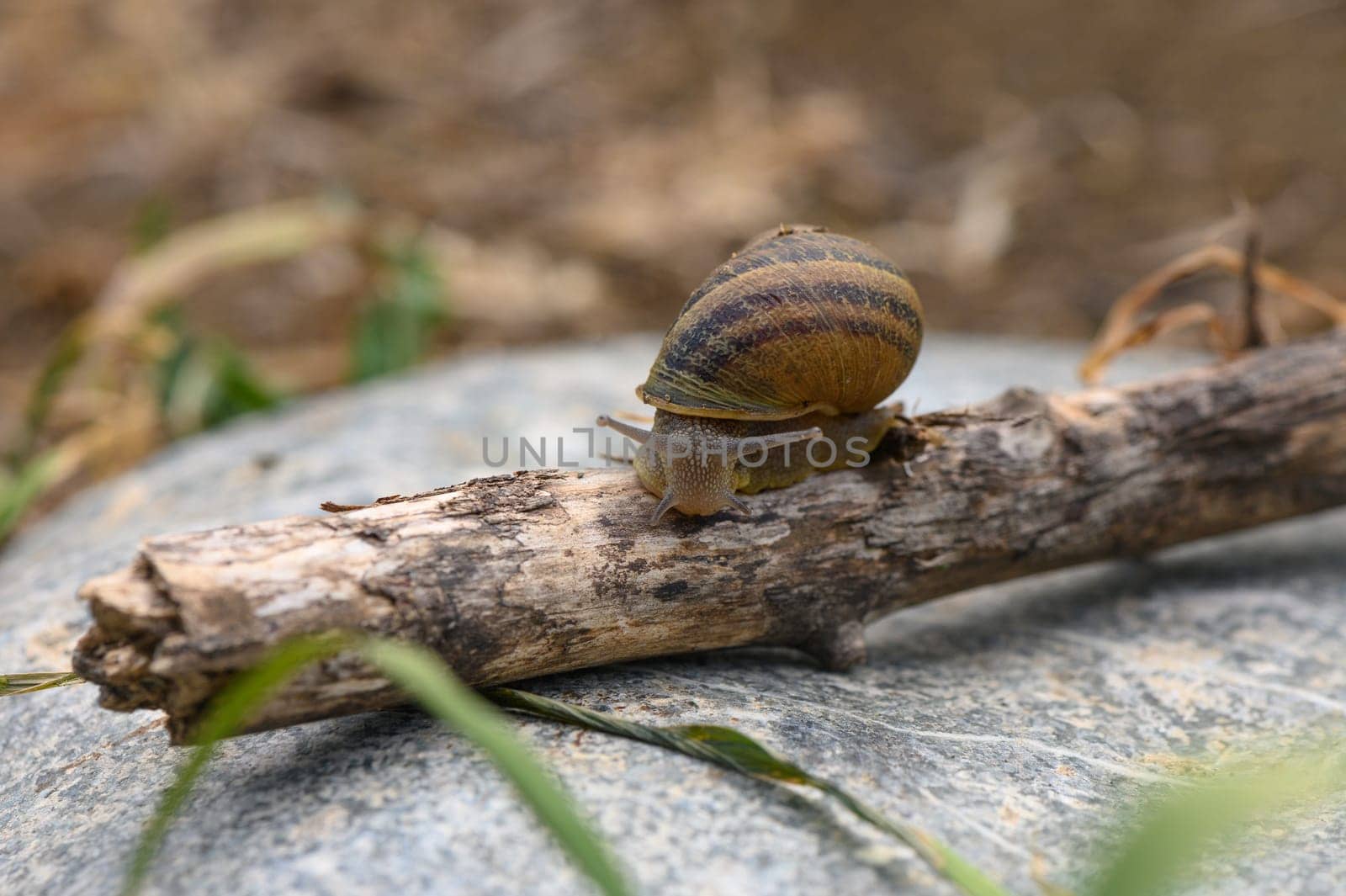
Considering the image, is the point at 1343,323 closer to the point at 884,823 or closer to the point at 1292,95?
the point at 884,823

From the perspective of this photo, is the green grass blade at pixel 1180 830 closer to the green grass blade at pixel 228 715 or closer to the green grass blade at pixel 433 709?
the green grass blade at pixel 433 709

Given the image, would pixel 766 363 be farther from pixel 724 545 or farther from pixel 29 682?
pixel 29 682

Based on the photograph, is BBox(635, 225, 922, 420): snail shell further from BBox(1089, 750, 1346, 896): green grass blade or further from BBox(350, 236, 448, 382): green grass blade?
BBox(350, 236, 448, 382): green grass blade

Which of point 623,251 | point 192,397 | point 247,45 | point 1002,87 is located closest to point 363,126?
point 247,45

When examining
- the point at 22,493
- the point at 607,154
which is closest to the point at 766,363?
the point at 22,493

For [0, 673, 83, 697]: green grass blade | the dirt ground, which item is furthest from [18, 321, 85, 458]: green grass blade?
[0, 673, 83, 697]: green grass blade
